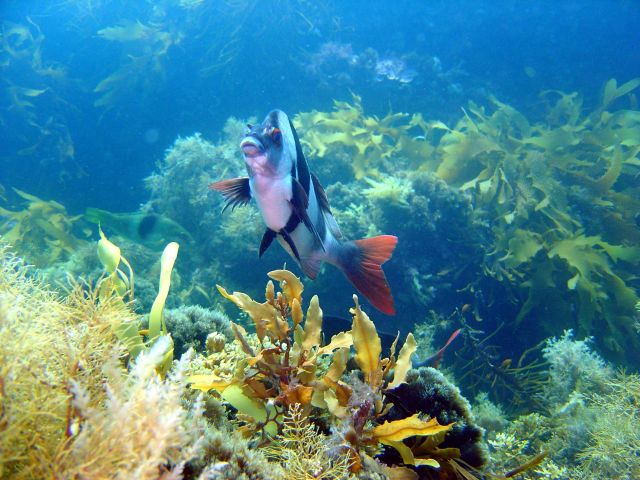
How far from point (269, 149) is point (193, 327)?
1810 millimetres

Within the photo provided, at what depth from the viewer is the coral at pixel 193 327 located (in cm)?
269

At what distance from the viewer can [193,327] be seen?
2.75 meters

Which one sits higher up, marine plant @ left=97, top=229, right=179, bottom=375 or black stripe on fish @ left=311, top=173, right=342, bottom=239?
black stripe on fish @ left=311, top=173, right=342, bottom=239

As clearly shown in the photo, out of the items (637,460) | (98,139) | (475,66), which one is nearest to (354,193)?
(637,460)

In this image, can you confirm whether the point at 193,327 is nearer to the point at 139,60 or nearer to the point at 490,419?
the point at 490,419

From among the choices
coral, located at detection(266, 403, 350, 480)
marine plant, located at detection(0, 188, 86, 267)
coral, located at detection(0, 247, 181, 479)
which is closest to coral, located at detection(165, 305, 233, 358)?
coral, located at detection(0, 247, 181, 479)

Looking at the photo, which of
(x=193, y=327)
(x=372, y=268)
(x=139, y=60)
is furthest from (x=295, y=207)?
(x=139, y=60)

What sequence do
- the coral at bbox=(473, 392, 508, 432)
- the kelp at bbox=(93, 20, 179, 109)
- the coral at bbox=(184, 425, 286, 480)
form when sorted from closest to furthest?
1. the coral at bbox=(184, 425, 286, 480)
2. the coral at bbox=(473, 392, 508, 432)
3. the kelp at bbox=(93, 20, 179, 109)

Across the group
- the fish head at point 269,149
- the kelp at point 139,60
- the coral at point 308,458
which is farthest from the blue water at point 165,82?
the coral at point 308,458

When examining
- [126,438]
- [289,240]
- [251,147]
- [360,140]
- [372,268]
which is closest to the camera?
[126,438]

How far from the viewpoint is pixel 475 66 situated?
15031 millimetres

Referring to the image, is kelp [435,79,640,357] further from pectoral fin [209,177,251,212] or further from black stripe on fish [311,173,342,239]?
pectoral fin [209,177,251,212]

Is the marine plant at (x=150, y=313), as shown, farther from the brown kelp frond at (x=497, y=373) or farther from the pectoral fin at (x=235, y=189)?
the brown kelp frond at (x=497, y=373)

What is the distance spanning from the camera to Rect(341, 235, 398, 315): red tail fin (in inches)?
71.5
